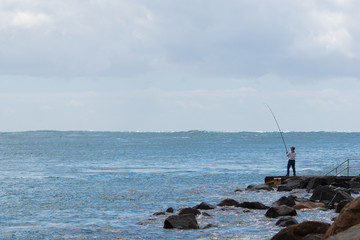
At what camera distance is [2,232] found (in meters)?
20.2

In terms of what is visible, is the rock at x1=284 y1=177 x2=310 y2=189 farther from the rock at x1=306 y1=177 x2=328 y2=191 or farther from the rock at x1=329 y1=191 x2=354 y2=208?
the rock at x1=329 y1=191 x2=354 y2=208

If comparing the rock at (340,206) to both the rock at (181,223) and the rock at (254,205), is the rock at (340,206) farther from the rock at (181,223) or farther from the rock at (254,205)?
the rock at (181,223)

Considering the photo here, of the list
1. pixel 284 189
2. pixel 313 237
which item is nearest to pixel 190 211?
pixel 313 237

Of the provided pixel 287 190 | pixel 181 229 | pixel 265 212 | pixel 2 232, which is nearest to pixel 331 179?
pixel 287 190

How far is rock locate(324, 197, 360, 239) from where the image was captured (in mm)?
11242

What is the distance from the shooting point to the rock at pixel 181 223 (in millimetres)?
18844

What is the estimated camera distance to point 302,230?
14.2m

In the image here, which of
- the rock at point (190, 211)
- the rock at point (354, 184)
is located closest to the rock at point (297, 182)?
the rock at point (354, 184)

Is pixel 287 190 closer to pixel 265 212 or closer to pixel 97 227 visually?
pixel 265 212

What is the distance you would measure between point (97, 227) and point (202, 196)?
11.1 meters

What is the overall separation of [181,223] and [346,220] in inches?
332

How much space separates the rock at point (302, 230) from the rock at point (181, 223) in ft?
16.3

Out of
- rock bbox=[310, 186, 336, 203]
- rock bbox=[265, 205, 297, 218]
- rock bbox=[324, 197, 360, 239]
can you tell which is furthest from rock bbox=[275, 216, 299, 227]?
rock bbox=[324, 197, 360, 239]

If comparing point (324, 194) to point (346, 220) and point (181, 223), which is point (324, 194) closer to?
point (181, 223)
